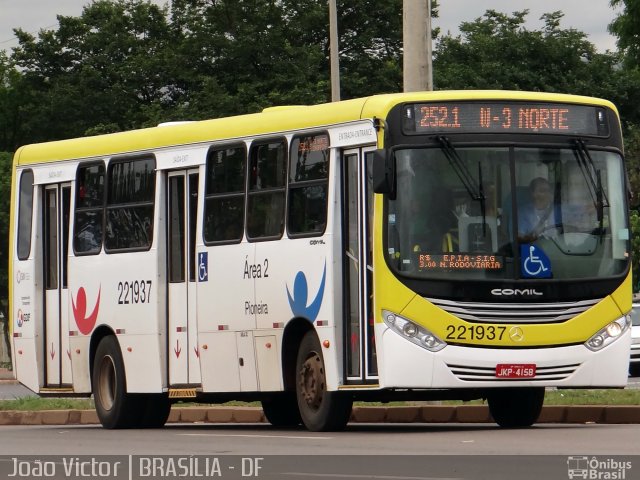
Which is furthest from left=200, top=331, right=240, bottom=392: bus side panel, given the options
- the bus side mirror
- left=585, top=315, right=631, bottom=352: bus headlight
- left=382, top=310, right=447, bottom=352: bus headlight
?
left=585, top=315, right=631, bottom=352: bus headlight

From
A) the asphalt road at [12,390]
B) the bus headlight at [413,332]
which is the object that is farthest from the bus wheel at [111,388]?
the asphalt road at [12,390]

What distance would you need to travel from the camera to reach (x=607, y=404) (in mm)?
19125

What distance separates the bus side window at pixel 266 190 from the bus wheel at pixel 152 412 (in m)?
3.38

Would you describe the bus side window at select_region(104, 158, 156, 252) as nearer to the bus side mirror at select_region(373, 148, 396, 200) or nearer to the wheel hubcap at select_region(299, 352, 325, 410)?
the wheel hubcap at select_region(299, 352, 325, 410)

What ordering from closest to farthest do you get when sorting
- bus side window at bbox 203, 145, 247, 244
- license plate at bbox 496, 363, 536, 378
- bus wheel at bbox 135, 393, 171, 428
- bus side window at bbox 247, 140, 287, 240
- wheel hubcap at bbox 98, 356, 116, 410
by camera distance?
license plate at bbox 496, 363, 536, 378, bus side window at bbox 247, 140, 287, 240, bus side window at bbox 203, 145, 247, 244, bus wheel at bbox 135, 393, 171, 428, wheel hubcap at bbox 98, 356, 116, 410

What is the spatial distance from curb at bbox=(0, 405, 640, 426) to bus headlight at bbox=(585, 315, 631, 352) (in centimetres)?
145

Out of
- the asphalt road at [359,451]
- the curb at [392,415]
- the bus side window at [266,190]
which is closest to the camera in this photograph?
→ the asphalt road at [359,451]

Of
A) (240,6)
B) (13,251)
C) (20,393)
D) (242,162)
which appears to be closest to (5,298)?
(240,6)

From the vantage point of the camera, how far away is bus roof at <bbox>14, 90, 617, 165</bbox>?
17375 millimetres

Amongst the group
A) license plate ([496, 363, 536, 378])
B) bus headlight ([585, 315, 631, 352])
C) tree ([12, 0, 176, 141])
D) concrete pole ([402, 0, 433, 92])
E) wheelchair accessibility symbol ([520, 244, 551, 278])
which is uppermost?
tree ([12, 0, 176, 141])

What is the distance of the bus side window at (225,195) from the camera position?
19.2 meters
